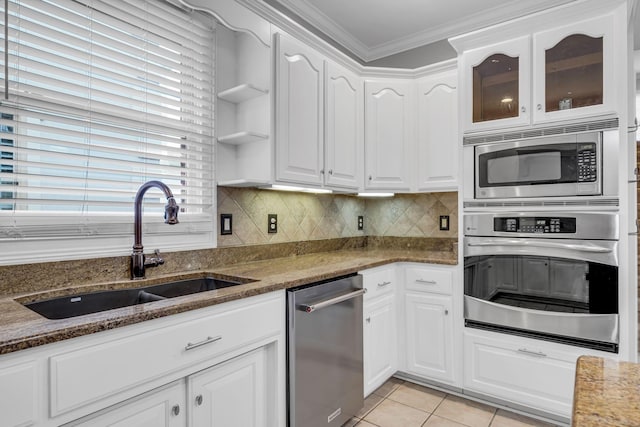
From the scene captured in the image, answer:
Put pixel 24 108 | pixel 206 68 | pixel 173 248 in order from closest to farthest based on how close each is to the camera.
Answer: pixel 24 108 → pixel 173 248 → pixel 206 68

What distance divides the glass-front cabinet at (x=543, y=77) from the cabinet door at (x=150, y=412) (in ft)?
7.12

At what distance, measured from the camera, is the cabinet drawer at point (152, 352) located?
98cm

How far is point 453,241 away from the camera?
2922 millimetres

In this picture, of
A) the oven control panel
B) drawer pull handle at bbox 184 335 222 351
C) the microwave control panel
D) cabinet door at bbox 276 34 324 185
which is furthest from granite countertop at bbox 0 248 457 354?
the microwave control panel

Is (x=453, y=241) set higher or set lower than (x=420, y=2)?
lower

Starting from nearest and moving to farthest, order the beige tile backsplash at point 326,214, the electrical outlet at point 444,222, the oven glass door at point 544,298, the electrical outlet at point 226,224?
the oven glass door at point 544,298 < the electrical outlet at point 226,224 < the beige tile backsplash at point 326,214 < the electrical outlet at point 444,222

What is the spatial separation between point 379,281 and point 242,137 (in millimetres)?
1220

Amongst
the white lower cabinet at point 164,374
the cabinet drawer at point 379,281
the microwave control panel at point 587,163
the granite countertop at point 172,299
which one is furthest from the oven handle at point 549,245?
the white lower cabinet at point 164,374

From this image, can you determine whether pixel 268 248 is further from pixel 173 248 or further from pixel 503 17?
pixel 503 17

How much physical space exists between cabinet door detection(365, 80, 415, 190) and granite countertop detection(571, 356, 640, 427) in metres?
2.13

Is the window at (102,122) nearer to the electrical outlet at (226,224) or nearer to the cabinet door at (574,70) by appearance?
the electrical outlet at (226,224)

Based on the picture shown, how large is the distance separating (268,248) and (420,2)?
2075 millimetres

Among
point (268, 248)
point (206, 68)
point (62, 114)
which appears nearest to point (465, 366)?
point (268, 248)

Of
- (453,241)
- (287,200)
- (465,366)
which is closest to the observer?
(465,366)
